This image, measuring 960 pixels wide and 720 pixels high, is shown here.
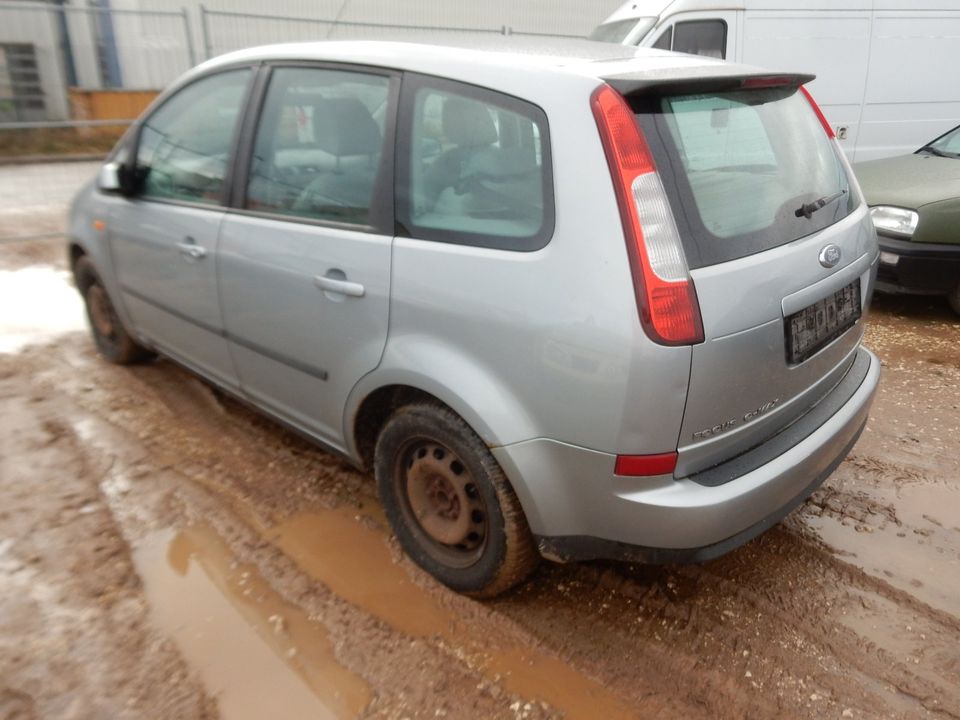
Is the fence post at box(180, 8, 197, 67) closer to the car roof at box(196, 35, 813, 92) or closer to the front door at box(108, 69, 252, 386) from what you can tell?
the front door at box(108, 69, 252, 386)

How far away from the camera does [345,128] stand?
2654 mm

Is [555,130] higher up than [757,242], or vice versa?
[555,130]

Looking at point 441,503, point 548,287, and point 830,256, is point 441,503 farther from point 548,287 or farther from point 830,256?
point 830,256

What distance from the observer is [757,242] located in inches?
83.7

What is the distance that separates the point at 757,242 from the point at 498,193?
745 millimetres

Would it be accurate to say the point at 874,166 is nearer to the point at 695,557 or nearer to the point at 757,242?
the point at 757,242

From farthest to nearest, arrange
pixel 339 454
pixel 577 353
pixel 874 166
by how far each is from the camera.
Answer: pixel 874 166, pixel 339 454, pixel 577 353

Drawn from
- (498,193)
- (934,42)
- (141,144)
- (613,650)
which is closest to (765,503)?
(613,650)

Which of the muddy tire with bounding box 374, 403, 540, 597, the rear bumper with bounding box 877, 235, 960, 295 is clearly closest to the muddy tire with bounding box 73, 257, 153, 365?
the muddy tire with bounding box 374, 403, 540, 597

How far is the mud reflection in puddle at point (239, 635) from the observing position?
86.1 inches

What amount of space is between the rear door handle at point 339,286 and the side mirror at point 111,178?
1.62 m

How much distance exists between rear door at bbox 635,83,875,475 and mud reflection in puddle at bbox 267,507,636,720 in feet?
2.46

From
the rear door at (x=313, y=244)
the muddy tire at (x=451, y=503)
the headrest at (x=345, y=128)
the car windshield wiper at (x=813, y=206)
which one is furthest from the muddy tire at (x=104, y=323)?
the car windshield wiper at (x=813, y=206)

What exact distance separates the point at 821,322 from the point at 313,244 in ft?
5.48
